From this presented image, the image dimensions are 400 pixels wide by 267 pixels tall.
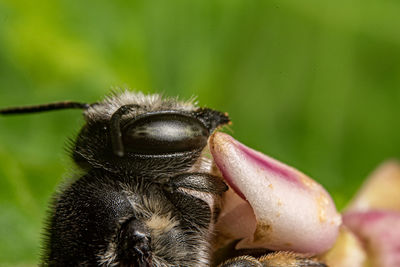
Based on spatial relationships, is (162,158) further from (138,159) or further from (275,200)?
(275,200)

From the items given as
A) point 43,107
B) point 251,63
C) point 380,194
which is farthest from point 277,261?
point 251,63

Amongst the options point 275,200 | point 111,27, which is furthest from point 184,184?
point 111,27

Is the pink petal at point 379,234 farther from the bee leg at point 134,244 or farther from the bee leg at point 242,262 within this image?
the bee leg at point 134,244

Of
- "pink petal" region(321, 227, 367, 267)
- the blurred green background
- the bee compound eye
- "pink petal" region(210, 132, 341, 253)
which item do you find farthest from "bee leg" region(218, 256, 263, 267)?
the blurred green background

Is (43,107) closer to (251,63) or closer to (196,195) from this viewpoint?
(196,195)

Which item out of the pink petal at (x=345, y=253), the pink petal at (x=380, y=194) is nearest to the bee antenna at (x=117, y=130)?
the pink petal at (x=345, y=253)
